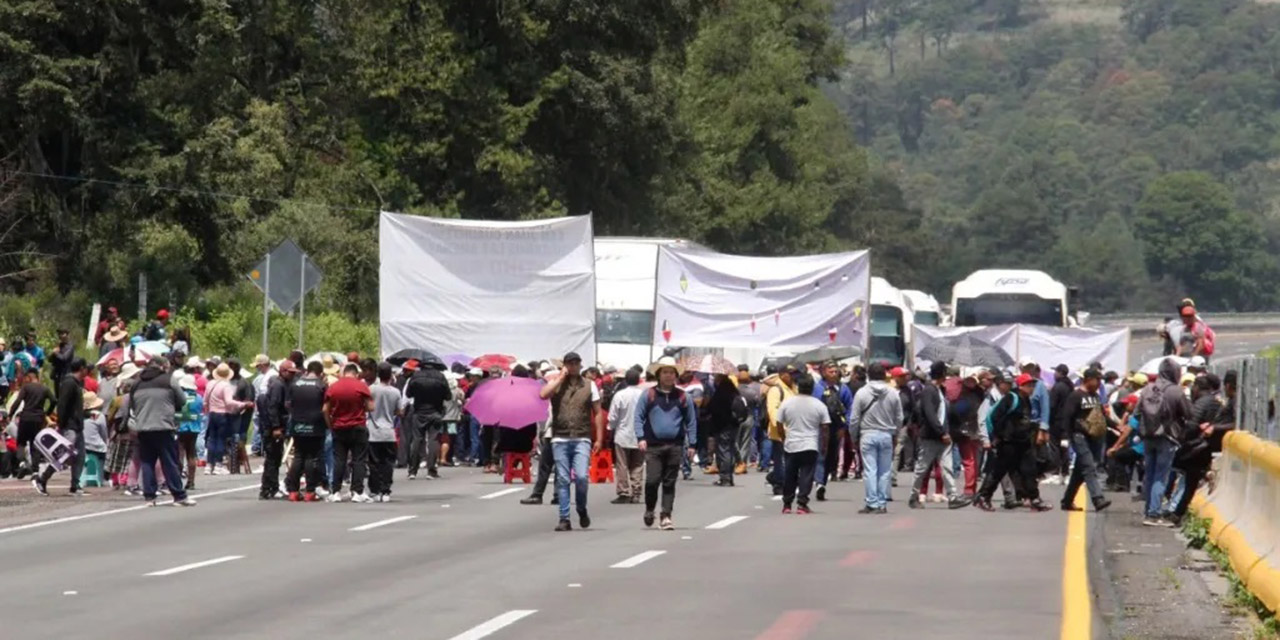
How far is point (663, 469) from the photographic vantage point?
24.3 meters

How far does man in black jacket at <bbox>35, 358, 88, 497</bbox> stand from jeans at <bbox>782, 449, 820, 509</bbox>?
27.6ft

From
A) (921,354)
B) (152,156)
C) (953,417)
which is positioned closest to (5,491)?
(953,417)

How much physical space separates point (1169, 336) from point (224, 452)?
547 inches

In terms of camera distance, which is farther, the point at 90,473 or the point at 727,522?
the point at 90,473

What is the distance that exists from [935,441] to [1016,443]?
0.94 m

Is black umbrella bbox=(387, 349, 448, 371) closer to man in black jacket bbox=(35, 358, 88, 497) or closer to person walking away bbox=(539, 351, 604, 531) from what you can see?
man in black jacket bbox=(35, 358, 88, 497)

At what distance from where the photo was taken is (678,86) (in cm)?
7138

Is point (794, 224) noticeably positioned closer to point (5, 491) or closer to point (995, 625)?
point (5, 491)

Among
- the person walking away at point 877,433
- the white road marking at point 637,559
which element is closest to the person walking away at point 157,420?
the person walking away at point 877,433

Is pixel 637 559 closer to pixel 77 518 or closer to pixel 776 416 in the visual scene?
pixel 77 518

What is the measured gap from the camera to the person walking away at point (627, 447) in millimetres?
27500

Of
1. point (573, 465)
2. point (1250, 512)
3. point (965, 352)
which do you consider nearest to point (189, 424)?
point (573, 465)

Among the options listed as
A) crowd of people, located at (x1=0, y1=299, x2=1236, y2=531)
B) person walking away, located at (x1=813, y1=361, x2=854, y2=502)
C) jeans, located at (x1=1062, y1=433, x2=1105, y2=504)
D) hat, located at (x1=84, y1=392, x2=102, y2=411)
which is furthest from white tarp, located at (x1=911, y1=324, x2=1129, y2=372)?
hat, located at (x1=84, y1=392, x2=102, y2=411)

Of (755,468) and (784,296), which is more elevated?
(784,296)
